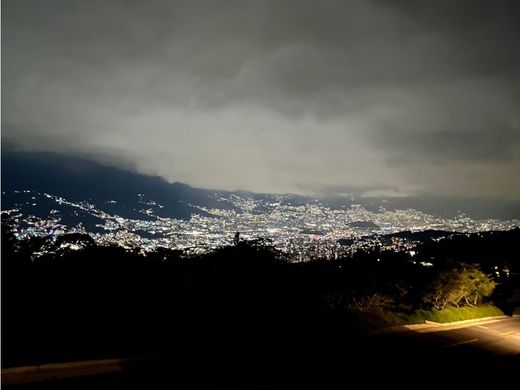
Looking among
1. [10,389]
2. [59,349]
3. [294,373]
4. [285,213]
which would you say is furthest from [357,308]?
[285,213]

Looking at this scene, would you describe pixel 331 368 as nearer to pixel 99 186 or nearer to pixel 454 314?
pixel 454 314

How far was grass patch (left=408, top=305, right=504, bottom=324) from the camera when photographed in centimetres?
1849

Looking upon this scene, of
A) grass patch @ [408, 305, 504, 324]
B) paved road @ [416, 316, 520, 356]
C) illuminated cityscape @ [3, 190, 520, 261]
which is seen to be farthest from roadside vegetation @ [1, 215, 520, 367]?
illuminated cityscape @ [3, 190, 520, 261]

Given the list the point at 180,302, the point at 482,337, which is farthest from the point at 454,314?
the point at 180,302

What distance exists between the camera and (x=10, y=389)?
6.99 m

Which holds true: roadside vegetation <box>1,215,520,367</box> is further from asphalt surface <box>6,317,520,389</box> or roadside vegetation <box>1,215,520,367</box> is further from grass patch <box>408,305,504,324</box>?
asphalt surface <box>6,317,520,389</box>

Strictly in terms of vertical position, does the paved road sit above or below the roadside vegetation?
below

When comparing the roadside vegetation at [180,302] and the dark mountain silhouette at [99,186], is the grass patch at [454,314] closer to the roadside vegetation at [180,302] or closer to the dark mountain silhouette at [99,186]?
the roadside vegetation at [180,302]

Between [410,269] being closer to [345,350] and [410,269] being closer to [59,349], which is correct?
[345,350]

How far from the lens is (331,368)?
9789 millimetres

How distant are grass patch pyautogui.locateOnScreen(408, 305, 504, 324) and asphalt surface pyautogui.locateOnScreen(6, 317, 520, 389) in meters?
4.34

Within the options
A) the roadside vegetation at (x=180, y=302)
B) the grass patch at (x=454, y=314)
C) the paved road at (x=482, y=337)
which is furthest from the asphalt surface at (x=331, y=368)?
the grass patch at (x=454, y=314)

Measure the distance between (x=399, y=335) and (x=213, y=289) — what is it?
7279 mm

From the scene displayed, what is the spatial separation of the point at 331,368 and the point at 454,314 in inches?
545
